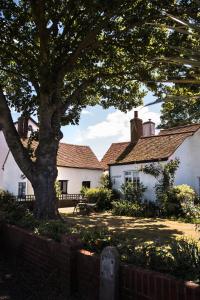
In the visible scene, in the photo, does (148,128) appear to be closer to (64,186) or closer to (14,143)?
(64,186)

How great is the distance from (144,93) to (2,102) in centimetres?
927

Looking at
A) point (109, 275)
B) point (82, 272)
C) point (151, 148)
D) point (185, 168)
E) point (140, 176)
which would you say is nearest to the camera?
point (109, 275)

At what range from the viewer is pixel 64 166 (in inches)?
1356

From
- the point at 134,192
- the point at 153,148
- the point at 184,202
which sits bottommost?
the point at 184,202

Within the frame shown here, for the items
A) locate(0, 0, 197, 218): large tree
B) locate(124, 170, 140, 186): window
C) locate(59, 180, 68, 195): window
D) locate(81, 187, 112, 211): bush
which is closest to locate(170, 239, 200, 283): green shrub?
locate(0, 0, 197, 218): large tree

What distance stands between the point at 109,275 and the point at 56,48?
10.5 meters

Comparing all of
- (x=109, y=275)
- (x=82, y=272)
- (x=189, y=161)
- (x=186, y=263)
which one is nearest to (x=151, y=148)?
(x=189, y=161)

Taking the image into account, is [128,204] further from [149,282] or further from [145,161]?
[149,282]

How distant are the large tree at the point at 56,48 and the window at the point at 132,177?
35.0 ft

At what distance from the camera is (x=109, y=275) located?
207 inches

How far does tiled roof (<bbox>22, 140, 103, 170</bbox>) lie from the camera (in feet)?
116

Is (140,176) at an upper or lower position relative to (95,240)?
upper

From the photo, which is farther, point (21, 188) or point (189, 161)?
point (21, 188)

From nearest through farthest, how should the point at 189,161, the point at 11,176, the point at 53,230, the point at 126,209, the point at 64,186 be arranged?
the point at 53,230
the point at 126,209
the point at 189,161
the point at 64,186
the point at 11,176
